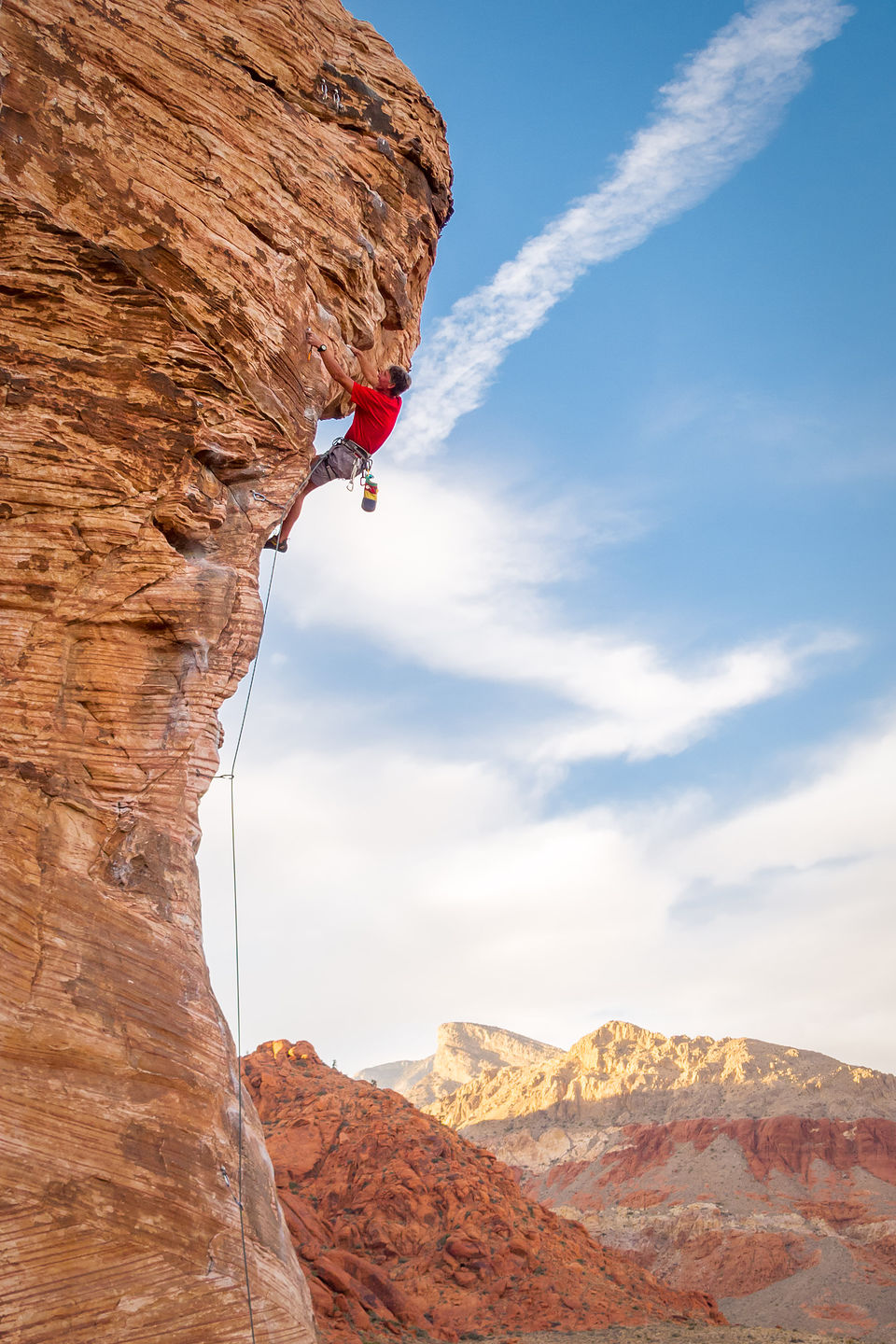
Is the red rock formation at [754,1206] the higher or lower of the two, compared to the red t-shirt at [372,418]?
lower

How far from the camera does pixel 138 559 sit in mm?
7844

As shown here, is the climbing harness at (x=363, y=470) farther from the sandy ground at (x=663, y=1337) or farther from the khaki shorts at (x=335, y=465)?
the sandy ground at (x=663, y=1337)

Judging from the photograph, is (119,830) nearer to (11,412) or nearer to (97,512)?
(97,512)

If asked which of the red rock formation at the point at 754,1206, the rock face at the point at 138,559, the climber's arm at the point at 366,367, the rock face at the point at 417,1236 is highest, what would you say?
the climber's arm at the point at 366,367

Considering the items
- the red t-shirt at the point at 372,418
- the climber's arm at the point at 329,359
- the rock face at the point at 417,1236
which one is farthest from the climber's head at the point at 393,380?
the rock face at the point at 417,1236

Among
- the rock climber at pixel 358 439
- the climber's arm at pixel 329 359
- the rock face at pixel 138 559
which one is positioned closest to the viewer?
the rock face at pixel 138 559

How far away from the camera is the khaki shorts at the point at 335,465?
11.3 meters

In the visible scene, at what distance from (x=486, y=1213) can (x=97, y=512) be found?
18.8 meters

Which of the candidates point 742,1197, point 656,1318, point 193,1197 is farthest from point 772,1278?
point 193,1197

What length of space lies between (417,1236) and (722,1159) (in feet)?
109

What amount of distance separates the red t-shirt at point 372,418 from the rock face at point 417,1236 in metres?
13.0

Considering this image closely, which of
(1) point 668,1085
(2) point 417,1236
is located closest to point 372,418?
(2) point 417,1236

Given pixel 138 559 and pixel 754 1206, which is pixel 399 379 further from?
pixel 754 1206

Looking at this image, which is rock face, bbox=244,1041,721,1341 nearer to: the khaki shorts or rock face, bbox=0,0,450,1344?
rock face, bbox=0,0,450,1344
